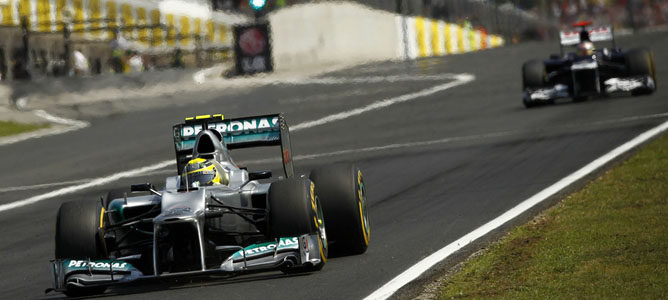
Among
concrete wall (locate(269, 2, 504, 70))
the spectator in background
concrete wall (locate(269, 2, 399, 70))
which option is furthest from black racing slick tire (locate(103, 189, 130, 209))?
concrete wall (locate(269, 2, 399, 70))

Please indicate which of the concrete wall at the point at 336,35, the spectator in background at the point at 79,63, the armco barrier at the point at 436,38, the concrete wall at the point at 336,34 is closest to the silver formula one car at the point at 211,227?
the spectator in background at the point at 79,63

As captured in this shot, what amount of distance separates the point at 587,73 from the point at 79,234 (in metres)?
16.4

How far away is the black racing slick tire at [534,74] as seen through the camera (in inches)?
931

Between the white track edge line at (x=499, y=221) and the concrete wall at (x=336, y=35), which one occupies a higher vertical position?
the concrete wall at (x=336, y=35)

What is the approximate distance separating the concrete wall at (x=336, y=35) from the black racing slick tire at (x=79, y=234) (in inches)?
1635

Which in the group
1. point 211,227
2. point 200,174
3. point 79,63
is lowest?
point 211,227

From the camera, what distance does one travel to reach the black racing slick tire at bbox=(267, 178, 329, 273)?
8805mm

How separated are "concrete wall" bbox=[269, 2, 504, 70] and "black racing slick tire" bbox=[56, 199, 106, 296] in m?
41.5

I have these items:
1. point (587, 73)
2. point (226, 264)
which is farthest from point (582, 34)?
point (226, 264)

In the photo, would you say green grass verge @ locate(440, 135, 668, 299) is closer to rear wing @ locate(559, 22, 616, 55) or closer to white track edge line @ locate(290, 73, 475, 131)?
rear wing @ locate(559, 22, 616, 55)

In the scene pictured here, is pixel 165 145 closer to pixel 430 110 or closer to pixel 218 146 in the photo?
pixel 430 110

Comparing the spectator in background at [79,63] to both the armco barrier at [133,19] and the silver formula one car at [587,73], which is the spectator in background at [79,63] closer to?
the armco barrier at [133,19]

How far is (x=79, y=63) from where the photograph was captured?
33.1 meters

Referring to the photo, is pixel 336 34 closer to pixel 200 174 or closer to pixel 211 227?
pixel 200 174
